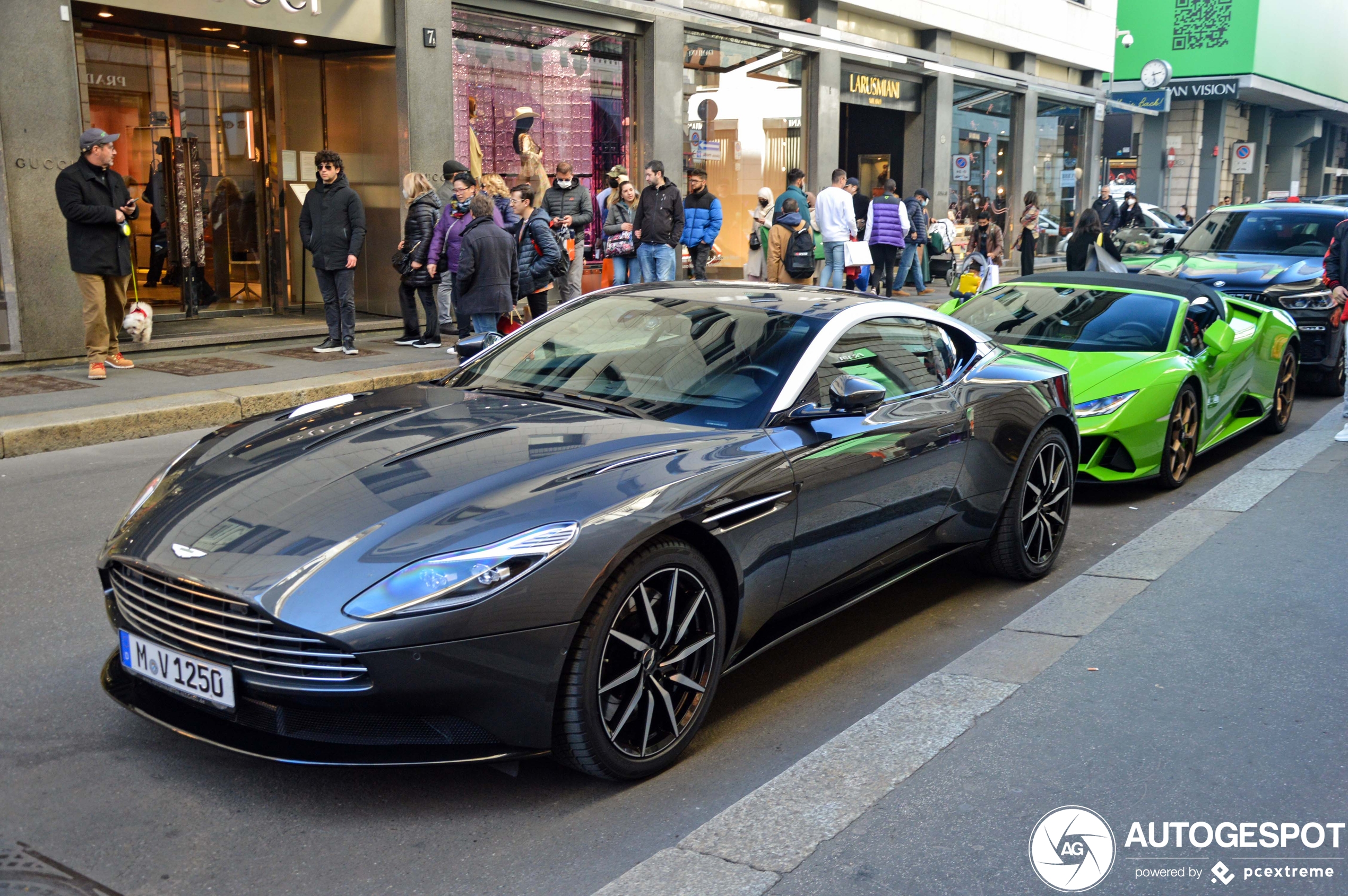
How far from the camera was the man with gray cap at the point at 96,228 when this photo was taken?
10.3 meters

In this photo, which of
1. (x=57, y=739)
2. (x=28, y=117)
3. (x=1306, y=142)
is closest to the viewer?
(x=57, y=739)

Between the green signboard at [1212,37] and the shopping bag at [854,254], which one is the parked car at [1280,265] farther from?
the green signboard at [1212,37]

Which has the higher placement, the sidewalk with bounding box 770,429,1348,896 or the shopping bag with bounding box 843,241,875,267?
the shopping bag with bounding box 843,241,875,267

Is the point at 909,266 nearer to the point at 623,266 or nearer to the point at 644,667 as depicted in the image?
the point at 623,266

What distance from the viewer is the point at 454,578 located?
313cm

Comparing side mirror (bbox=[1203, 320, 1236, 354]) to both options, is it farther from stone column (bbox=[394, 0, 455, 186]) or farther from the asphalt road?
stone column (bbox=[394, 0, 455, 186])

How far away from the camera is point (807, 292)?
5.14m

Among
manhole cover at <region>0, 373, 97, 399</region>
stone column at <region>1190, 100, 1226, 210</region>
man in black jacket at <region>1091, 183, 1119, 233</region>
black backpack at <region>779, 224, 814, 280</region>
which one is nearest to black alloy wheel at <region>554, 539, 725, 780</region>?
manhole cover at <region>0, 373, 97, 399</region>

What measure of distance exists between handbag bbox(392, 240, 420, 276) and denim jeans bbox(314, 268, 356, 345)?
80 centimetres

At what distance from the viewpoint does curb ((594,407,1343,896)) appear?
3.00m

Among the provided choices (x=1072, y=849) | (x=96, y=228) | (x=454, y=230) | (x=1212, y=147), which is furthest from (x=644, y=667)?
(x=1212, y=147)

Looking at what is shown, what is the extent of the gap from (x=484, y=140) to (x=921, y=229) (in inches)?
325

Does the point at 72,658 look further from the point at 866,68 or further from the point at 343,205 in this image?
the point at 866,68

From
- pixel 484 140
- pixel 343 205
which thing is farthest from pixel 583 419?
pixel 484 140
